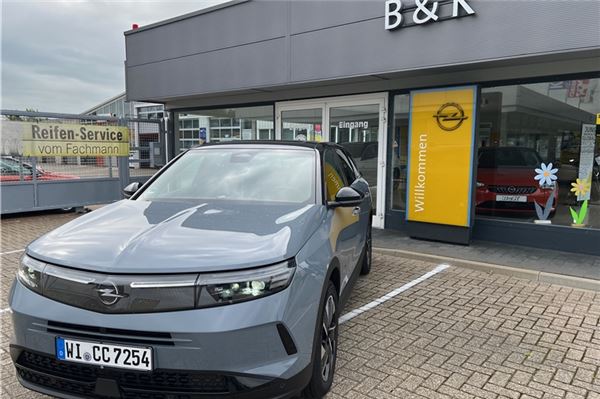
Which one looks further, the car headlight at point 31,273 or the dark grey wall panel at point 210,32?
the dark grey wall panel at point 210,32

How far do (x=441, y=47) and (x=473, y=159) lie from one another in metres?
1.84

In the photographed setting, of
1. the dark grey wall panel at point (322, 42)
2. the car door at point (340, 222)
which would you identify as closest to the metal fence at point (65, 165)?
the dark grey wall panel at point (322, 42)

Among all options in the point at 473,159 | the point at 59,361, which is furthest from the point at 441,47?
the point at 59,361

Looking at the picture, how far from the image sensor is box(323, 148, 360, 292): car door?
10.9ft

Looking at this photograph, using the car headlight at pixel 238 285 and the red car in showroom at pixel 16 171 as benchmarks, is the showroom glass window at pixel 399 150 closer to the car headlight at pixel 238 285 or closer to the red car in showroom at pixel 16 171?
the car headlight at pixel 238 285

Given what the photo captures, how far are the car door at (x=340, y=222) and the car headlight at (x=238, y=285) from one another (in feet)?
2.99

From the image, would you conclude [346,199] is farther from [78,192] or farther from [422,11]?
[78,192]

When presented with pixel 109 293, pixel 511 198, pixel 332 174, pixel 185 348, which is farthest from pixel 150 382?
pixel 511 198

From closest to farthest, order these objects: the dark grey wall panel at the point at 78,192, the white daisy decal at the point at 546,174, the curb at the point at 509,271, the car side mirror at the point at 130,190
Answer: the car side mirror at the point at 130,190, the curb at the point at 509,271, the white daisy decal at the point at 546,174, the dark grey wall panel at the point at 78,192

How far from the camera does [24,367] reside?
7.78 feet

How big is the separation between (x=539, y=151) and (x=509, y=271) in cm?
233

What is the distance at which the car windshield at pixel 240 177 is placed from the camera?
3.46 meters

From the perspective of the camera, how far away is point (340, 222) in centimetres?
353

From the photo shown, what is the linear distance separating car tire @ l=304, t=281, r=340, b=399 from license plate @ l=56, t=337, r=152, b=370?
96cm
